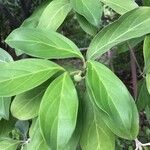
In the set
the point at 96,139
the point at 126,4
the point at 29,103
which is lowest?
the point at 96,139

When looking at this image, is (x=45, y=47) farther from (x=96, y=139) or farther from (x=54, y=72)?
(x=96, y=139)

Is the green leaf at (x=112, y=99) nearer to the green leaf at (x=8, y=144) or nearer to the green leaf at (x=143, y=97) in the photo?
the green leaf at (x=143, y=97)

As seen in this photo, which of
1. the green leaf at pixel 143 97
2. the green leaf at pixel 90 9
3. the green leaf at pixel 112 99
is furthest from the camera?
the green leaf at pixel 143 97

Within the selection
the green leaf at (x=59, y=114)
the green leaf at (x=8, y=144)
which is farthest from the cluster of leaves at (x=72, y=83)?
the green leaf at (x=8, y=144)

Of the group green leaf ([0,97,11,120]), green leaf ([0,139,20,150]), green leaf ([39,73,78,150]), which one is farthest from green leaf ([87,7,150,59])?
green leaf ([0,139,20,150])

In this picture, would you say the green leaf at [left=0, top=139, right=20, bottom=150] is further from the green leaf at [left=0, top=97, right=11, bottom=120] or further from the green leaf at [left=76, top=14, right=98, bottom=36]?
the green leaf at [left=76, top=14, right=98, bottom=36]

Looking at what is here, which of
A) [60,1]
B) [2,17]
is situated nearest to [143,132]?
[2,17]

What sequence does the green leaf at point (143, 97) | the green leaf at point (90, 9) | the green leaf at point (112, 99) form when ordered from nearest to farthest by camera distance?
the green leaf at point (112, 99) → the green leaf at point (90, 9) → the green leaf at point (143, 97)

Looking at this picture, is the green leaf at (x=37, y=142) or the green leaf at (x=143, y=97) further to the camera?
the green leaf at (x=143, y=97)
